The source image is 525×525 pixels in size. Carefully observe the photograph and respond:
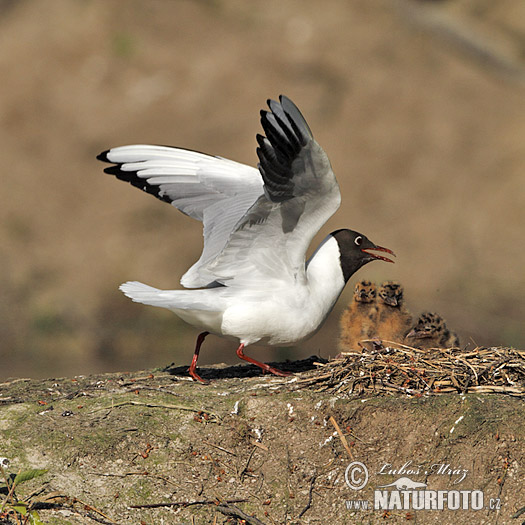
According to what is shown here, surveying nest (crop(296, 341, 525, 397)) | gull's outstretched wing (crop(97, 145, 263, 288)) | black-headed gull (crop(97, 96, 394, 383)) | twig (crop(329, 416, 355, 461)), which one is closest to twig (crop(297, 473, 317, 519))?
twig (crop(329, 416, 355, 461))

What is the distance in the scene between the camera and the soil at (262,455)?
4805 mm

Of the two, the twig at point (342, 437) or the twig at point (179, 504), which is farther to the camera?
the twig at point (342, 437)

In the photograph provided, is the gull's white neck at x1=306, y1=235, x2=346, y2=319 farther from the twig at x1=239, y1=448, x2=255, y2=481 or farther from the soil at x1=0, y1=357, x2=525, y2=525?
the twig at x1=239, y1=448, x2=255, y2=481

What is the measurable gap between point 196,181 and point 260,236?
4.03 ft

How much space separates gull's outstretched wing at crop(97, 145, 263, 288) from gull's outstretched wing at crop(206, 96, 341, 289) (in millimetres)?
650

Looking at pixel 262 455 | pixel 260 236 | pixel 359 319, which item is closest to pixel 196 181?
pixel 260 236

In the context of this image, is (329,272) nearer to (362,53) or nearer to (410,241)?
(410,241)

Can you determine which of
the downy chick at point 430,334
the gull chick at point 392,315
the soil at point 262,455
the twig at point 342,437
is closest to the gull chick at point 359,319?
the gull chick at point 392,315

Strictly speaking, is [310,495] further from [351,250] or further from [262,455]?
[351,250]

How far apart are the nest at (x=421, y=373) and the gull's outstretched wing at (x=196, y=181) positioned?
4.99ft

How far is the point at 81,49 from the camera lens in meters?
21.0

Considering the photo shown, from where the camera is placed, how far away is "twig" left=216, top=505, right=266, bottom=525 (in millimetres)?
4688

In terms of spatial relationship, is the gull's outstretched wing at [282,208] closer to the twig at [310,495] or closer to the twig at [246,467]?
the twig at [246,467]

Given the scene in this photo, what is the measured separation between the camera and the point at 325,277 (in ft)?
21.2
